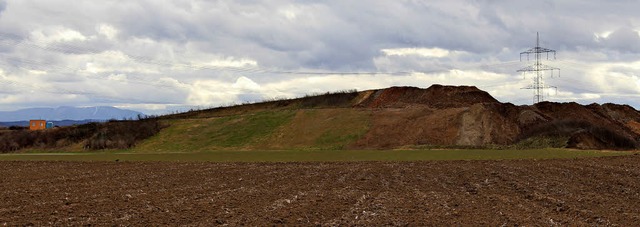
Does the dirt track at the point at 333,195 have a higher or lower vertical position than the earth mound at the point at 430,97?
lower

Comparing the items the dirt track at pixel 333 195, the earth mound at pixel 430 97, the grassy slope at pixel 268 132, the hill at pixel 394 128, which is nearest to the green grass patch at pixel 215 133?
the grassy slope at pixel 268 132

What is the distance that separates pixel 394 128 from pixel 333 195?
1676 inches

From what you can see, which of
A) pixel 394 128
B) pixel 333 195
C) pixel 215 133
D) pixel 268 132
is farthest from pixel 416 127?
pixel 333 195

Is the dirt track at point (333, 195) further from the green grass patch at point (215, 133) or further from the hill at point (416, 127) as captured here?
the green grass patch at point (215, 133)

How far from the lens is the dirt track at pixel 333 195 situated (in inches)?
760

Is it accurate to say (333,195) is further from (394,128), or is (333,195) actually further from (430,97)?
(430,97)

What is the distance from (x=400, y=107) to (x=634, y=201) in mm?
52485

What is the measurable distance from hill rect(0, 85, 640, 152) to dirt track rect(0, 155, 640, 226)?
21.6 meters

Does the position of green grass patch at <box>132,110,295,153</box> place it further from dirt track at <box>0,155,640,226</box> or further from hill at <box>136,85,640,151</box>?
dirt track at <box>0,155,640,226</box>

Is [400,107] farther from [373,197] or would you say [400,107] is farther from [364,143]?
[373,197]

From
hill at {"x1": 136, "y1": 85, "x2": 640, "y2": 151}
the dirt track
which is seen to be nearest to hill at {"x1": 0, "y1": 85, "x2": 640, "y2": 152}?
hill at {"x1": 136, "y1": 85, "x2": 640, "y2": 151}

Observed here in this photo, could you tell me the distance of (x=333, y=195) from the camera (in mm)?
25031

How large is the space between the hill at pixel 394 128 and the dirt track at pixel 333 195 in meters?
21.6

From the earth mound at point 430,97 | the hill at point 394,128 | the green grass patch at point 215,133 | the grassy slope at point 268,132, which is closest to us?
the hill at point 394,128
